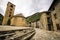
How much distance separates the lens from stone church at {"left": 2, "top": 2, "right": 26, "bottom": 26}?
82.7ft

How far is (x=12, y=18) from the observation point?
26.5 metres

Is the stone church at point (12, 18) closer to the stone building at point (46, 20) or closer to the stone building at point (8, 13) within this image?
the stone building at point (8, 13)

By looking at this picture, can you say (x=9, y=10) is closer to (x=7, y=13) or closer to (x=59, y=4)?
(x=7, y=13)

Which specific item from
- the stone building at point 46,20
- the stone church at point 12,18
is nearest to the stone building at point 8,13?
the stone church at point 12,18

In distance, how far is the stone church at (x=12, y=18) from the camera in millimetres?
25219

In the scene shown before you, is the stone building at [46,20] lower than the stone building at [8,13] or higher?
lower

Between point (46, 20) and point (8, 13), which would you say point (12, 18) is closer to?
point (8, 13)

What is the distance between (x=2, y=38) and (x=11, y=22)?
24.7 m

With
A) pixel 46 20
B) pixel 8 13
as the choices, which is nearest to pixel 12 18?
pixel 8 13

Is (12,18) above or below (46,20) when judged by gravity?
above

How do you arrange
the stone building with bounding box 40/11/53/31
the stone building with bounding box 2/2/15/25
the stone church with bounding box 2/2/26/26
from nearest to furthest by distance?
the stone building with bounding box 40/11/53/31, the stone church with bounding box 2/2/26/26, the stone building with bounding box 2/2/15/25

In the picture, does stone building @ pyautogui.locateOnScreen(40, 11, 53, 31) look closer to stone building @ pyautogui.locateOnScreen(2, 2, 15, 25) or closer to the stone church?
the stone church

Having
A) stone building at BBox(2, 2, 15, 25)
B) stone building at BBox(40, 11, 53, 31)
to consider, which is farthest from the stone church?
stone building at BBox(40, 11, 53, 31)

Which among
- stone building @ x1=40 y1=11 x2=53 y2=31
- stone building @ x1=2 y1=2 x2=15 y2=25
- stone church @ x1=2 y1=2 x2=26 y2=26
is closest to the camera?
stone building @ x1=40 y1=11 x2=53 y2=31
